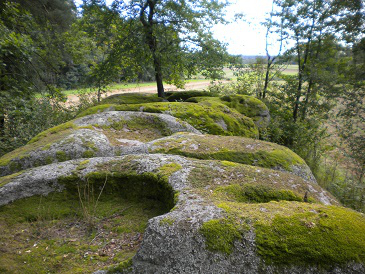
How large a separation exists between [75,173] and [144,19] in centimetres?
906

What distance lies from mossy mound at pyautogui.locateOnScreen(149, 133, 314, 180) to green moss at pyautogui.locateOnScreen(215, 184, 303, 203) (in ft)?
4.41

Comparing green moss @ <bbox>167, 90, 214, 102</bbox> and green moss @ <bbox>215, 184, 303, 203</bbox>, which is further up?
green moss @ <bbox>167, 90, 214, 102</bbox>

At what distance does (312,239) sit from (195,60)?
916 centimetres

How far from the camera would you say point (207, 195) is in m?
2.55

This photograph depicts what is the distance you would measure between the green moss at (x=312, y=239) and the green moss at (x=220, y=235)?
20 cm

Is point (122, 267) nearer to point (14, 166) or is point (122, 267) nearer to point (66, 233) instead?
point (66, 233)

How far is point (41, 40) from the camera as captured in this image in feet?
33.8

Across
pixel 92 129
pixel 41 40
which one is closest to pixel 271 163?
pixel 92 129

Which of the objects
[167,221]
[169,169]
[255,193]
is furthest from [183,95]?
[167,221]

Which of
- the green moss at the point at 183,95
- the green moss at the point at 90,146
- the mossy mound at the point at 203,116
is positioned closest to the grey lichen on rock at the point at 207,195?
the green moss at the point at 90,146

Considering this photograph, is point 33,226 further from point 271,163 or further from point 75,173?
point 271,163

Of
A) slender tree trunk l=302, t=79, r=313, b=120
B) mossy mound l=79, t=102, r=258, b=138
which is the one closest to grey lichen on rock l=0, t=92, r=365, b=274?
mossy mound l=79, t=102, r=258, b=138

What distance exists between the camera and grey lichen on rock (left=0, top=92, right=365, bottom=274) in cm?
190

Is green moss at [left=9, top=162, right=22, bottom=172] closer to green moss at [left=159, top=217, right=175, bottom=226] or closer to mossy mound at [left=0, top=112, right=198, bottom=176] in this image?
mossy mound at [left=0, top=112, right=198, bottom=176]
